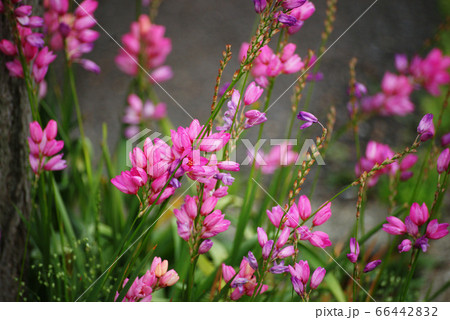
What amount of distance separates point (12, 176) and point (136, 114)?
376mm

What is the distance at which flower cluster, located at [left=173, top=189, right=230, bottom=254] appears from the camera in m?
0.64

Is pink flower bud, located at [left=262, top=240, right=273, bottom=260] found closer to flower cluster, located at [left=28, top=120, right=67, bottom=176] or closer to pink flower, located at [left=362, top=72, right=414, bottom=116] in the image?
flower cluster, located at [left=28, top=120, right=67, bottom=176]

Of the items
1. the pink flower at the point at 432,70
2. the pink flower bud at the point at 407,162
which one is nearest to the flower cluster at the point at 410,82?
the pink flower at the point at 432,70

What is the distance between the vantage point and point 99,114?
1.92 meters

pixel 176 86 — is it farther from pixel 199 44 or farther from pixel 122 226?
pixel 122 226

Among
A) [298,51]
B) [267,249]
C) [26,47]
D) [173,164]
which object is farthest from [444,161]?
[298,51]

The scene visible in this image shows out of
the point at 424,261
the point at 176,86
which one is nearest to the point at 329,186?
the point at 424,261

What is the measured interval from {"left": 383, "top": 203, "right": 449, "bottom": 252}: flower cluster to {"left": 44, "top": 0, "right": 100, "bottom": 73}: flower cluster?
0.68 metres

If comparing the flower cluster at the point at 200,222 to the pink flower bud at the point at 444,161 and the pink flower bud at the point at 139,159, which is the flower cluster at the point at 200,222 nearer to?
the pink flower bud at the point at 139,159

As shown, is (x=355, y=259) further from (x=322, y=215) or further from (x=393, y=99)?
(x=393, y=99)

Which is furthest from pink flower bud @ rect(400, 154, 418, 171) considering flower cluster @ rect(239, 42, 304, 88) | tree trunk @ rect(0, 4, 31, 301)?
tree trunk @ rect(0, 4, 31, 301)

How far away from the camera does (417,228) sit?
0.70 meters

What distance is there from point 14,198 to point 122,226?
0.87 feet

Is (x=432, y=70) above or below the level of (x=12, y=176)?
above
